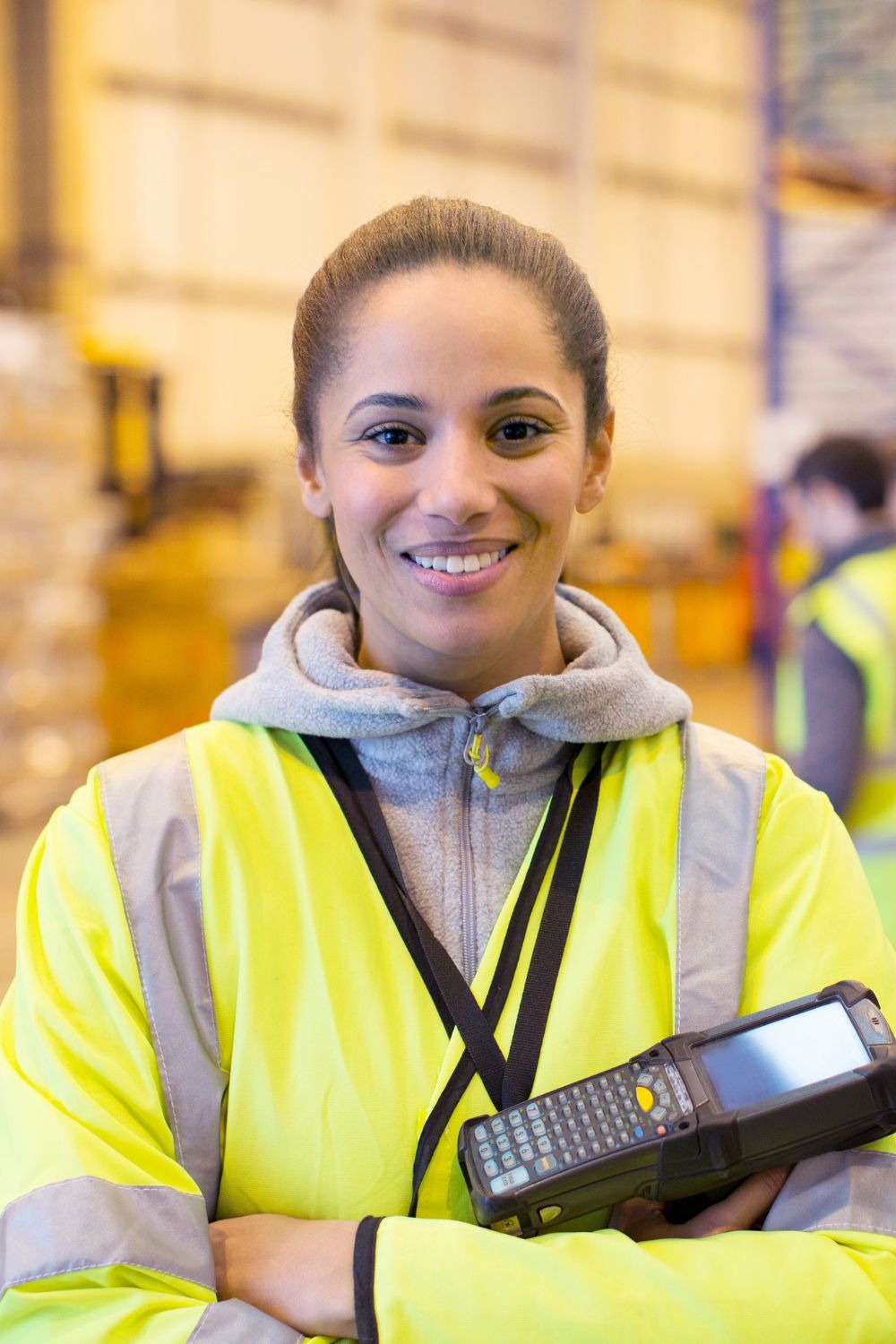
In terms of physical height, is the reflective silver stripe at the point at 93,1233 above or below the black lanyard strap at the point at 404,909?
below

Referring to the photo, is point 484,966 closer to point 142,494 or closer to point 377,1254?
point 377,1254

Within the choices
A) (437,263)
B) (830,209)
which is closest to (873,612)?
(437,263)

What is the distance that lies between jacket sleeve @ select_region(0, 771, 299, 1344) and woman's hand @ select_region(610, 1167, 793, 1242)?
30 centimetres

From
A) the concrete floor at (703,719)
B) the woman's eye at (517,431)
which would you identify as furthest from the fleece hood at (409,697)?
the concrete floor at (703,719)

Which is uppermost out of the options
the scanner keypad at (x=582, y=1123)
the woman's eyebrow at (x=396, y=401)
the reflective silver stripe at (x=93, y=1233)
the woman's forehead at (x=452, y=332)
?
the woman's forehead at (x=452, y=332)

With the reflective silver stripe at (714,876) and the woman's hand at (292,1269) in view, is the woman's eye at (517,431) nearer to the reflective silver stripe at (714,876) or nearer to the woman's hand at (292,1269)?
the reflective silver stripe at (714,876)

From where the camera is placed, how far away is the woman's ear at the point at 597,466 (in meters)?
1.30

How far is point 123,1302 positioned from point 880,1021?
628mm

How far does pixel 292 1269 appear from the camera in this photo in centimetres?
101

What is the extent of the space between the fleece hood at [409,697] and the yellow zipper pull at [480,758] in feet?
0.09

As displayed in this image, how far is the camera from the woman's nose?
43.6 inches

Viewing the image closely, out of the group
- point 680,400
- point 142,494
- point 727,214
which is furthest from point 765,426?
point 727,214

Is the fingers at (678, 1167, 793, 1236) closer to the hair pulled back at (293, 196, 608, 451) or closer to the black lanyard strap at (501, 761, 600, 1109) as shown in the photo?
the black lanyard strap at (501, 761, 600, 1109)

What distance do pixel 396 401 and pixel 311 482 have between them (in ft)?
0.71
